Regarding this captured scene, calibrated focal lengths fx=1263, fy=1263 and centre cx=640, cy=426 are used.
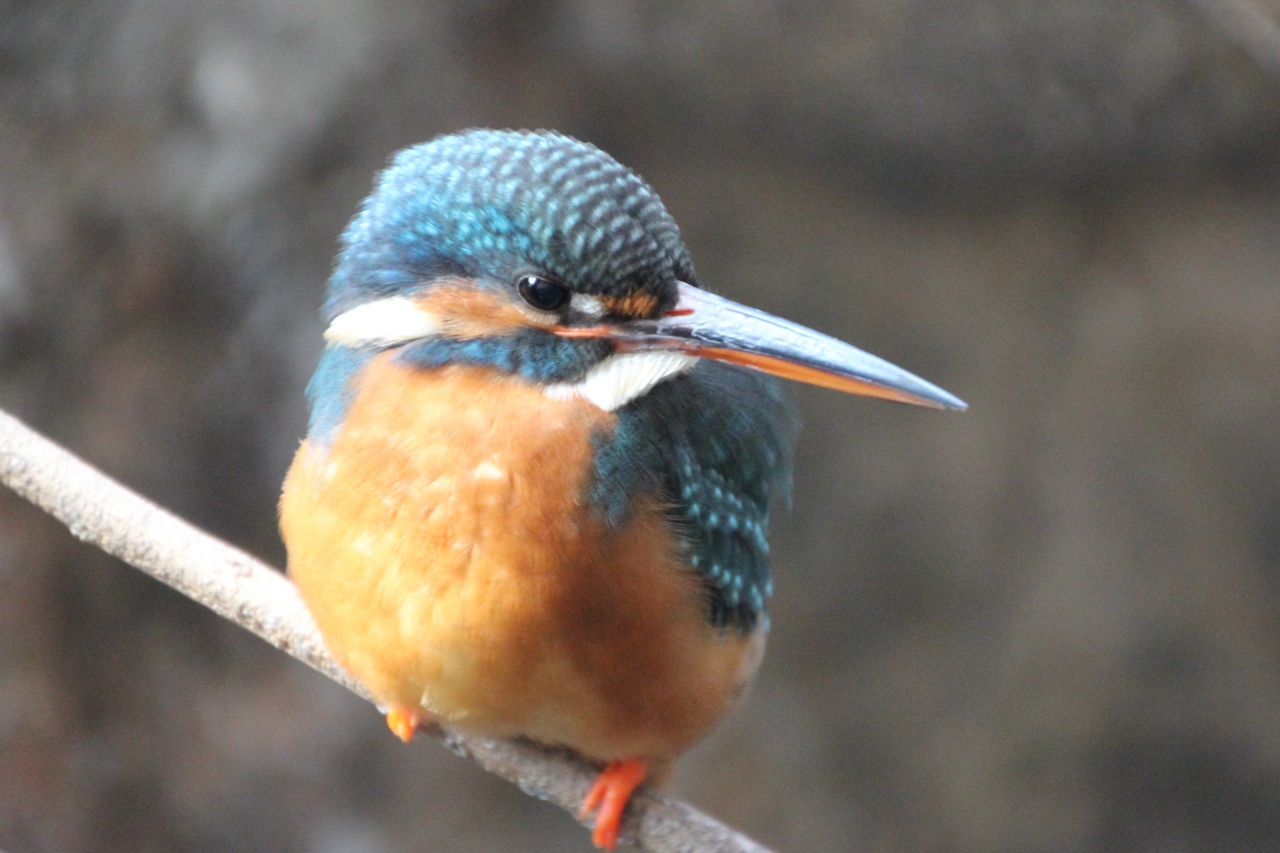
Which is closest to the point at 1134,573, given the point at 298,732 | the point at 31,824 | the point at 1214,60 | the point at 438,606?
the point at 1214,60

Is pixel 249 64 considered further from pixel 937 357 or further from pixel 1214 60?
pixel 1214 60

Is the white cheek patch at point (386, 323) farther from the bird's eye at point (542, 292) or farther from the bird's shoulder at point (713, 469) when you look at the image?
the bird's shoulder at point (713, 469)

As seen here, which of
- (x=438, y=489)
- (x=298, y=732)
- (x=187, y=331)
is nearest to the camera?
(x=438, y=489)

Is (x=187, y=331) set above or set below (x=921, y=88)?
below

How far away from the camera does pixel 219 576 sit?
1.79 m

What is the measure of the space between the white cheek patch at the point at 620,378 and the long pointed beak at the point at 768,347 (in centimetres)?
2

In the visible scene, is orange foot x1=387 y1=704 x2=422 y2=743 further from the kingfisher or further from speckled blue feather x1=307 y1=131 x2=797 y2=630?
speckled blue feather x1=307 y1=131 x2=797 y2=630

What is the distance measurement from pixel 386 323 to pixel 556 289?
8.5 inches

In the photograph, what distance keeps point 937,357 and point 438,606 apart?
210 cm

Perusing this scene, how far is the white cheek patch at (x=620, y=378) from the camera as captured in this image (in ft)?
4.76

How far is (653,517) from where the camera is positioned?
1.52 meters

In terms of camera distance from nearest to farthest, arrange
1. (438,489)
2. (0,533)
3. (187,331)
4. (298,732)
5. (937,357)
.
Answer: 1. (438,489)
2. (0,533)
3. (187,331)
4. (298,732)
5. (937,357)

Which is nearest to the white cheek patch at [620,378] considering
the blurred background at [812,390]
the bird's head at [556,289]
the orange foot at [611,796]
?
the bird's head at [556,289]

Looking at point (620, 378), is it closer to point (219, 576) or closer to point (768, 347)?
point (768, 347)
